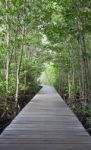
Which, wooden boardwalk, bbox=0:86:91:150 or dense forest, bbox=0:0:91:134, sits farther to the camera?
dense forest, bbox=0:0:91:134

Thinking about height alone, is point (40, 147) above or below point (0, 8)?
below

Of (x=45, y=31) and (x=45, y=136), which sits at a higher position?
(x=45, y=31)

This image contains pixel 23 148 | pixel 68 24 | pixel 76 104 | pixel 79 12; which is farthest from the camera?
pixel 76 104

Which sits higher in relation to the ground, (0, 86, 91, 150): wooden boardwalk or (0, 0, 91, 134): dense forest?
(0, 0, 91, 134): dense forest

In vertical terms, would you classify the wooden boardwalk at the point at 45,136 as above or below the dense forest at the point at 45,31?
below

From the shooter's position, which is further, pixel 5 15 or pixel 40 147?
pixel 5 15

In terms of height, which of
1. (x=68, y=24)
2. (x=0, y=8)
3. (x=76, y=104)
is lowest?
(x=76, y=104)

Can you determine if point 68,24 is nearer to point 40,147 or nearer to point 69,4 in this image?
point 69,4

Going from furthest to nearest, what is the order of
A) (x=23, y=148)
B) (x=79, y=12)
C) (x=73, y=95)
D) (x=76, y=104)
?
(x=73, y=95) → (x=76, y=104) → (x=79, y=12) → (x=23, y=148)

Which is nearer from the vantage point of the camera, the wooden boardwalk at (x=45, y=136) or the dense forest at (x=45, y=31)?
the wooden boardwalk at (x=45, y=136)

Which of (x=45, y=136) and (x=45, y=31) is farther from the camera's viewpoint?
(x=45, y=31)

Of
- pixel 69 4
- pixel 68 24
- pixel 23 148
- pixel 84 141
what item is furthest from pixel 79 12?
pixel 23 148

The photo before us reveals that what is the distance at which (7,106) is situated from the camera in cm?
1055

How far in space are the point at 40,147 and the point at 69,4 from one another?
4.73 meters
